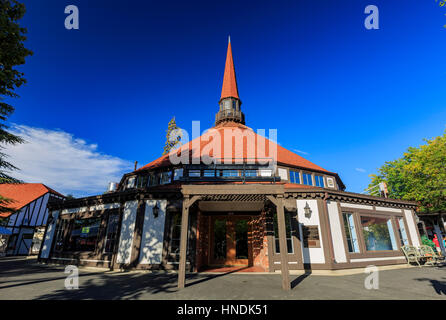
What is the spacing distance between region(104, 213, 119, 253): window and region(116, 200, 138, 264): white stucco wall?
1.44 ft

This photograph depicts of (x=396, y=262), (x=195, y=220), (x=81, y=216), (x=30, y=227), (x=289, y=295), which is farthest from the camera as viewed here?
(x=30, y=227)

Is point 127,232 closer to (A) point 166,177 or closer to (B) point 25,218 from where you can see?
(A) point 166,177

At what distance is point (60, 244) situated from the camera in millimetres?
12148

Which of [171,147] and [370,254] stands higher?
[171,147]

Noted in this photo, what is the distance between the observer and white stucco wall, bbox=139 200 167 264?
9.46 m

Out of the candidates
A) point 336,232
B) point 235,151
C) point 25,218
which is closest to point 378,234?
point 336,232

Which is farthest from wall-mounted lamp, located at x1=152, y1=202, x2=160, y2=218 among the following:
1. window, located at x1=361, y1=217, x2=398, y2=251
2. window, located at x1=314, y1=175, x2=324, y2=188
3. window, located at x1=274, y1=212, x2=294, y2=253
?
window, located at x1=361, y1=217, x2=398, y2=251

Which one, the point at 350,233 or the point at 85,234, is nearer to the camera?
the point at 350,233

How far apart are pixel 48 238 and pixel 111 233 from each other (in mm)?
5946

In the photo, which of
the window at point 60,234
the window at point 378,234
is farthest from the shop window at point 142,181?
the window at point 378,234

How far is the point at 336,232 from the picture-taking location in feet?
32.5

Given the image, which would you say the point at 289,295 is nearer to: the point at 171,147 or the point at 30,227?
the point at 171,147
